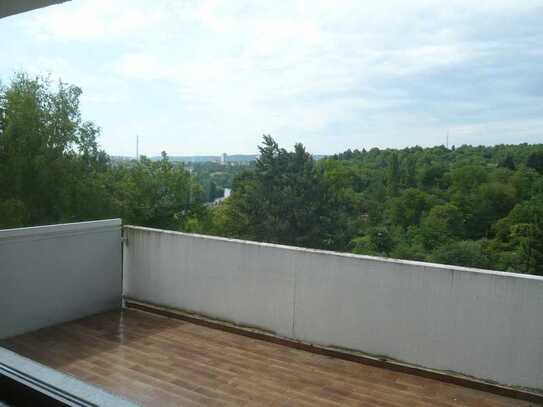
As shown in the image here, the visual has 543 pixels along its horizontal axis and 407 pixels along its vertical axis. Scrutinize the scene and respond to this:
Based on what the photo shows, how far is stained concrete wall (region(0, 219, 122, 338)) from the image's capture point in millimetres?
4570

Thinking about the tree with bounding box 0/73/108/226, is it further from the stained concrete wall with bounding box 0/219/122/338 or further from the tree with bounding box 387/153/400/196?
the tree with bounding box 387/153/400/196

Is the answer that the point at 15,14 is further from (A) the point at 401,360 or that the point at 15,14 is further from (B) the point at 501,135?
(B) the point at 501,135

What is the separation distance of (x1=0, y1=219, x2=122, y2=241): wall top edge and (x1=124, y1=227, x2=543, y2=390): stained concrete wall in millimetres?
483

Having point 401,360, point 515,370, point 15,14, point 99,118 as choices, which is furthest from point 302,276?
point 99,118

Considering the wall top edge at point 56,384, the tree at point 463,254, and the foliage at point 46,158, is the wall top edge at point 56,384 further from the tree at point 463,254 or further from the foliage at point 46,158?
the tree at point 463,254

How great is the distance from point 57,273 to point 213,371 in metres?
2.28

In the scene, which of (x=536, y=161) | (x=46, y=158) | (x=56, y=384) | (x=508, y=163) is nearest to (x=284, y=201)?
(x=508, y=163)

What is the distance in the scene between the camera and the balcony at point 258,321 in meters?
3.46

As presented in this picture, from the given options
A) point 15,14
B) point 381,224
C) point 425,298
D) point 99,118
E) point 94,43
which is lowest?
point 381,224

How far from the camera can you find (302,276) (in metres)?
4.36

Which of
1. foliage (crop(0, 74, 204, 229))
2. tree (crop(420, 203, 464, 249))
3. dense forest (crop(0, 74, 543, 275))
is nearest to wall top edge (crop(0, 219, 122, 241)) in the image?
foliage (crop(0, 74, 204, 229))

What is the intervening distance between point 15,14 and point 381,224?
29.7 metres

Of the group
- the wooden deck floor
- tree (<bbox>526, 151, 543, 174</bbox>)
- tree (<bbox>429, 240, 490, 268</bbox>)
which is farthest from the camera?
tree (<bbox>429, 240, 490, 268</bbox>)

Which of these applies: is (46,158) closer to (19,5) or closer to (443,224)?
(19,5)
